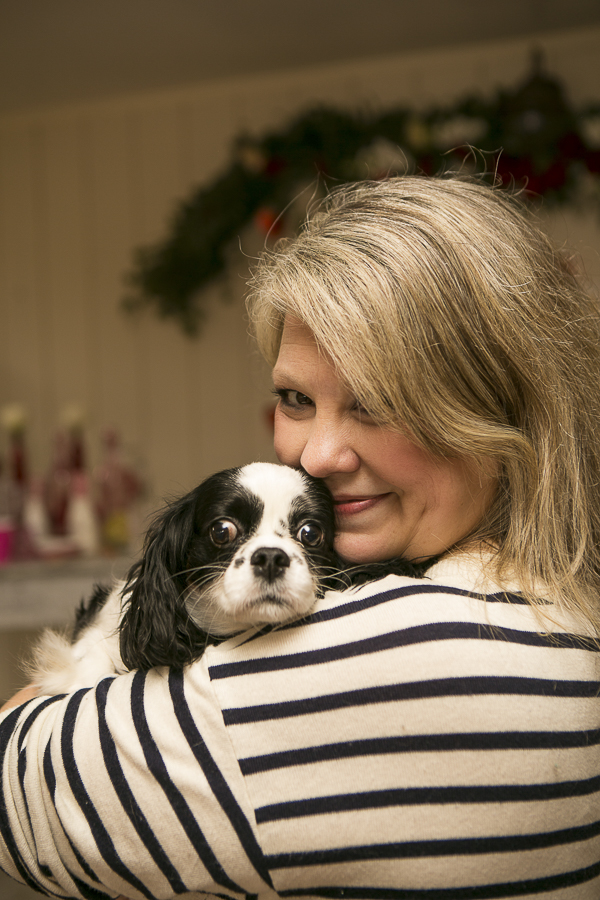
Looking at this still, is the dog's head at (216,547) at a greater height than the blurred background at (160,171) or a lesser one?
lesser

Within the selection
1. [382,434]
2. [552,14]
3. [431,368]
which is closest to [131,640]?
[382,434]

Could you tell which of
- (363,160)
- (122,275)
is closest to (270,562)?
(363,160)

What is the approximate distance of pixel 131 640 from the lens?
1.05m

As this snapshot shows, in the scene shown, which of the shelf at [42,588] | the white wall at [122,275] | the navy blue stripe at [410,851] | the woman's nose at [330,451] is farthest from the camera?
the white wall at [122,275]

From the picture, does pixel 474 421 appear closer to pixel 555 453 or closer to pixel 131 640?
pixel 555 453

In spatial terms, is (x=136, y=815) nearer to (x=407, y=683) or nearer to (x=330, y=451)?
(x=407, y=683)

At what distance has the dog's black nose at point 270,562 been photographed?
96 cm

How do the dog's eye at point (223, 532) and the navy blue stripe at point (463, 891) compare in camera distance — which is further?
the dog's eye at point (223, 532)

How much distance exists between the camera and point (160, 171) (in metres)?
3.96

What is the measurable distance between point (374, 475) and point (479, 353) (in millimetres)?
241

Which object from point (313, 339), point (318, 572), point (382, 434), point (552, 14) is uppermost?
point (552, 14)

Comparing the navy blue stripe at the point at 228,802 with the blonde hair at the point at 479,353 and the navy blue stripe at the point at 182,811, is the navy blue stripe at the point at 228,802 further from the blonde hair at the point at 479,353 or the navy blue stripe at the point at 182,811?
the blonde hair at the point at 479,353

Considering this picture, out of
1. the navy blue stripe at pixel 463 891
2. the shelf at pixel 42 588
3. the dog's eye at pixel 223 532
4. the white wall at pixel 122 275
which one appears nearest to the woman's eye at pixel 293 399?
the dog's eye at pixel 223 532

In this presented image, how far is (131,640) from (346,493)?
388mm
